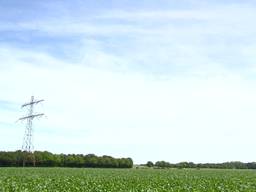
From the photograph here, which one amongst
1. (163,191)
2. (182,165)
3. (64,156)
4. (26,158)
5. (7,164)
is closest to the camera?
(163,191)

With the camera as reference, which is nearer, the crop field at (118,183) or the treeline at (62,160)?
the crop field at (118,183)

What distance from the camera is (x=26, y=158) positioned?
10506 cm

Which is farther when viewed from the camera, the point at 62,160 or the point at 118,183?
the point at 62,160

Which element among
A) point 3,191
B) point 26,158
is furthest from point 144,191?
point 26,158

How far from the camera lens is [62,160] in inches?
4973

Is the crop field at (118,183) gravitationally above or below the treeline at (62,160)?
below

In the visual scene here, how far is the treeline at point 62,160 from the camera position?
380 feet

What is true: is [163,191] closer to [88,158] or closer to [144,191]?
[144,191]

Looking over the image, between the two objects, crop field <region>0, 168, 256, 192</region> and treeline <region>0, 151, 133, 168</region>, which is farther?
treeline <region>0, 151, 133, 168</region>

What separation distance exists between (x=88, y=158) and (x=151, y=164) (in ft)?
99.5

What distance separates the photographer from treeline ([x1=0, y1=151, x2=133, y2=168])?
11588 cm

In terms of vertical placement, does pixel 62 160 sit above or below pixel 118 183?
above

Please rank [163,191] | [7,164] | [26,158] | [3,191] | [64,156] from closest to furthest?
[3,191] → [163,191] → [26,158] → [7,164] → [64,156]

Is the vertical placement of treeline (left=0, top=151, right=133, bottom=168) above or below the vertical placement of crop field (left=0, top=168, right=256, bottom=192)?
above
